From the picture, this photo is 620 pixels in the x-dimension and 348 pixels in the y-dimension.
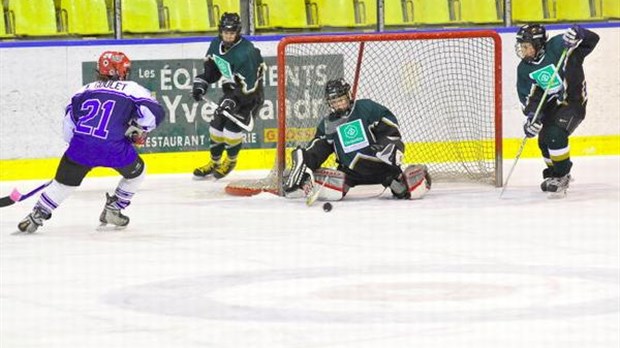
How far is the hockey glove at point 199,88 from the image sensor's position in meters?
10.2

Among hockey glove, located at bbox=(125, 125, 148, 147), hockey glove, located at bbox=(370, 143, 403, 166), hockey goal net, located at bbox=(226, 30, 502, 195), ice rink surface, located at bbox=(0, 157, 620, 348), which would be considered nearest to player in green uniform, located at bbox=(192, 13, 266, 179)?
hockey goal net, located at bbox=(226, 30, 502, 195)

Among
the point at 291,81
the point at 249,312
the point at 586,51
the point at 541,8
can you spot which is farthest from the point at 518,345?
the point at 541,8

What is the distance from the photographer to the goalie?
29.9ft

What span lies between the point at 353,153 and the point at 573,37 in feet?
4.65

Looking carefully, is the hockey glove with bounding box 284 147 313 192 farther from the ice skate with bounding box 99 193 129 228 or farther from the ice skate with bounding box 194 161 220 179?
the ice skate with bounding box 99 193 129 228

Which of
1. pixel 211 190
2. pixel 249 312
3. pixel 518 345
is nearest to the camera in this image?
pixel 518 345

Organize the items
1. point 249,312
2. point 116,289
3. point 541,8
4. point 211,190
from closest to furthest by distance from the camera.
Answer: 1. point 249,312
2. point 116,289
3. point 211,190
4. point 541,8

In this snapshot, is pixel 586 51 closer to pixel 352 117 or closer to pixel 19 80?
pixel 352 117

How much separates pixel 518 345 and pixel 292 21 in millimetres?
6802

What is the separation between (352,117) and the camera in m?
9.12

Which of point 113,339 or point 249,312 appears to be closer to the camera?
point 113,339

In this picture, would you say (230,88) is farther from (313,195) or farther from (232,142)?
(313,195)

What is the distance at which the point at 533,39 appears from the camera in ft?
30.9

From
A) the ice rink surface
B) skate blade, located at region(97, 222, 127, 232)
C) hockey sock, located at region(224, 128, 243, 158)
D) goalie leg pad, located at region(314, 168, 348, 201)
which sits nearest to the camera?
the ice rink surface
